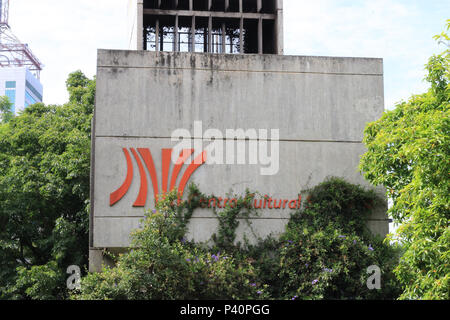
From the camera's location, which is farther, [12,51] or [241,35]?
[12,51]

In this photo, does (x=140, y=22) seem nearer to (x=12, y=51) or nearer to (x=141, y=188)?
(x=141, y=188)

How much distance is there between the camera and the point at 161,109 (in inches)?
612

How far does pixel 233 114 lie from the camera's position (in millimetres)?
15758

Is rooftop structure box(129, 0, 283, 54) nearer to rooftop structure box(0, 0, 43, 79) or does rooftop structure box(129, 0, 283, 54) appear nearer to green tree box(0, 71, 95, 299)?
green tree box(0, 71, 95, 299)

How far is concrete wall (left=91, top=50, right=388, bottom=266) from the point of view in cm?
1512

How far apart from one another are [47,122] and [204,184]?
10751 millimetres

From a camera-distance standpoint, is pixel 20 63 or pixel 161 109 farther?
pixel 20 63

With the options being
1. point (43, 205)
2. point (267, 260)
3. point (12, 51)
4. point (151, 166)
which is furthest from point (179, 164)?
point (12, 51)

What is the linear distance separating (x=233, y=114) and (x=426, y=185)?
18.5 ft

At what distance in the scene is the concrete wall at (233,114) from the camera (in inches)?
595

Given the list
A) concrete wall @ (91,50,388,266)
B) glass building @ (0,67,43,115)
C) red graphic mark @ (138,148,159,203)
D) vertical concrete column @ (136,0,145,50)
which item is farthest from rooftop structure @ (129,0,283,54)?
glass building @ (0,67,43,115)
